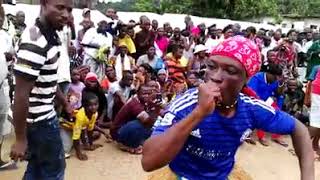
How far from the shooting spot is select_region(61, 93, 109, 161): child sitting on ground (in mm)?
5371

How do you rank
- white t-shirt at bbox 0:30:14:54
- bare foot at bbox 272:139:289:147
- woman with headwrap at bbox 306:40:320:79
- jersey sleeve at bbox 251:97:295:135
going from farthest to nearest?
1. woman with headwrap at bbox 306:40:320:79
2. bare foot at bbox 272:139:289:147
3. white t-shirt at bbox 0:30:14:54
4. jersey sleeve at bbox 251:97:295:135

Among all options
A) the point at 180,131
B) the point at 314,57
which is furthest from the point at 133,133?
the point at 314,57

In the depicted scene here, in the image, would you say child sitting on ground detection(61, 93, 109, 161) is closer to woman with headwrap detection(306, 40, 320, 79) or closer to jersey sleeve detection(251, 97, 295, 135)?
jersey sleeve detection(251, 97, 295, 135)

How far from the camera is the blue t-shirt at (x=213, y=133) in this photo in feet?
5.93

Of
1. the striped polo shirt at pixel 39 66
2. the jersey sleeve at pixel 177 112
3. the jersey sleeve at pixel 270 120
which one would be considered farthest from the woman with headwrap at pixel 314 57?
the jersey sleeve at pixel 177 112

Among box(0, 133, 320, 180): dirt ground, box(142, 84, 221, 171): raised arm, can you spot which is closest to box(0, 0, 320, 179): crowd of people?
box(142, 84, 221, 171): raised arm

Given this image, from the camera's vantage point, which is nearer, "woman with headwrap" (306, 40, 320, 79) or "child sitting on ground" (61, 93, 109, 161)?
"child sitting on ground" (61, 93, 109, 161)

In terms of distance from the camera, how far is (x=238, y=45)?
74.3 inches

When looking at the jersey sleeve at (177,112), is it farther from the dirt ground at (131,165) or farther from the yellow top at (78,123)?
the yellow top at (78,123)

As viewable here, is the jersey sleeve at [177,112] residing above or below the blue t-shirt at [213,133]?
above

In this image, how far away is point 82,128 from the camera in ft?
18.2

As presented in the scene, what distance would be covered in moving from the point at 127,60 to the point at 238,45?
5.98 meters

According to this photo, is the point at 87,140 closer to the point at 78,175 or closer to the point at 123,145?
the point at 123,145

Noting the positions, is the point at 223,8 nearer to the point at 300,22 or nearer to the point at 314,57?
the point at 300,22
